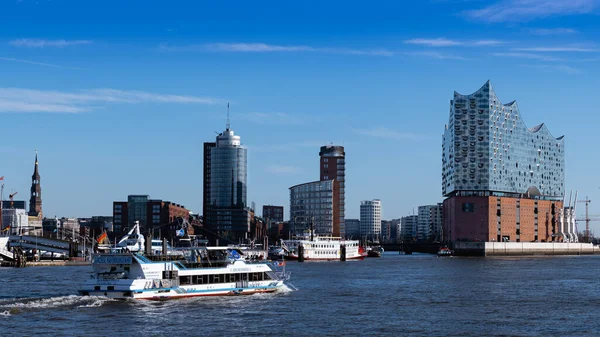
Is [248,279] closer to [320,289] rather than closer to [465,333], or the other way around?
[320,289]

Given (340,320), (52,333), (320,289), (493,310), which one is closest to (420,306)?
(493,310)

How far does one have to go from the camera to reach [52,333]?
62.0 metres

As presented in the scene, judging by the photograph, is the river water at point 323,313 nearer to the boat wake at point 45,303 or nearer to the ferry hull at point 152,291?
the boat wake at point 45,303

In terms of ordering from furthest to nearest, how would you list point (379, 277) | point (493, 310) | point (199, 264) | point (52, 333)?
point (379, 277) < point (199, 264) < point (493, 310) < point (52, 333)

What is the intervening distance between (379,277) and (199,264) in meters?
49.5

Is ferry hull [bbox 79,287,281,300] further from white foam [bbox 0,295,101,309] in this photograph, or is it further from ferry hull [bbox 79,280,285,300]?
white foam [bbox 0,295,101,309]

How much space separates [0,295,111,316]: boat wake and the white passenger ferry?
1.29 m

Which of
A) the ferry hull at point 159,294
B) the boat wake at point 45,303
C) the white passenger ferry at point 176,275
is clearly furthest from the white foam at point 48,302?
the white passenger ferry at point 176,275

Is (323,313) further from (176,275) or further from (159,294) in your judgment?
(159,294)

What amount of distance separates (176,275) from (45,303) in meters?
12.3

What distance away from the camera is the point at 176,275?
82938mm

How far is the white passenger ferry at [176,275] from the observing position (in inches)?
3145

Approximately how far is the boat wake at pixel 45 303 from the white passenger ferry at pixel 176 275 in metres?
1.29

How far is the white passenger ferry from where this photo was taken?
7988cm
